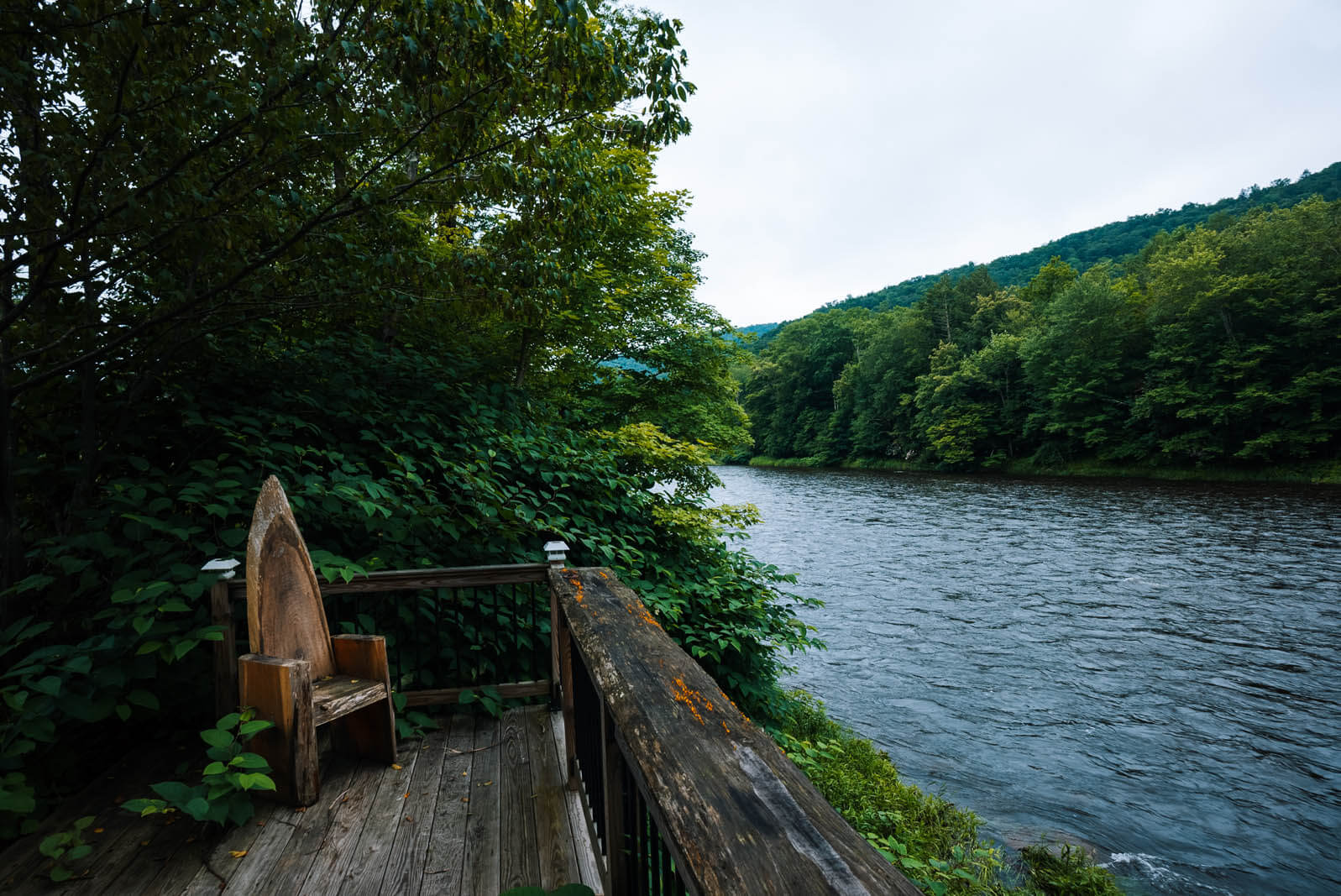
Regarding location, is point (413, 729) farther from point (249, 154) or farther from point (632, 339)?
point (632, 339)

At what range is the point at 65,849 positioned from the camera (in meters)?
2.13

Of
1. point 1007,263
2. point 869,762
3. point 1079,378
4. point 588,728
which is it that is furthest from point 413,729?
point 1007,263

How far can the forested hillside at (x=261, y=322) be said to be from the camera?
2482 mm

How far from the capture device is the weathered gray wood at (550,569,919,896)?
2.15 feet

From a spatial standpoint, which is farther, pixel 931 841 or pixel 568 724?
pixel 931 841

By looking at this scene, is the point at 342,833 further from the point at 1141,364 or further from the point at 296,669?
the point at 1141,364

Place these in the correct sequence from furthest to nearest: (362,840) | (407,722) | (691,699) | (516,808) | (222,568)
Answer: (407,722) → (222,568) → (516,808) → (362,840) → (691,699)

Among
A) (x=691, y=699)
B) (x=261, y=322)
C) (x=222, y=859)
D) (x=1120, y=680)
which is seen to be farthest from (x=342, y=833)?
(x=1120, y=680)

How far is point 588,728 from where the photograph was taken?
76.0 inches

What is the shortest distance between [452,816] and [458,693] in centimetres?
85

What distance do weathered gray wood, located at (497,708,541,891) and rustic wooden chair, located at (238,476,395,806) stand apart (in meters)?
0.54

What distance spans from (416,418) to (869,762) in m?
4.65

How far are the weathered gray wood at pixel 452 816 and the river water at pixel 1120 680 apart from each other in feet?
13.4

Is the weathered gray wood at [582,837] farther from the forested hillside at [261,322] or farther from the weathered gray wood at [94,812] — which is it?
the weathered gray wood at [94,812]
